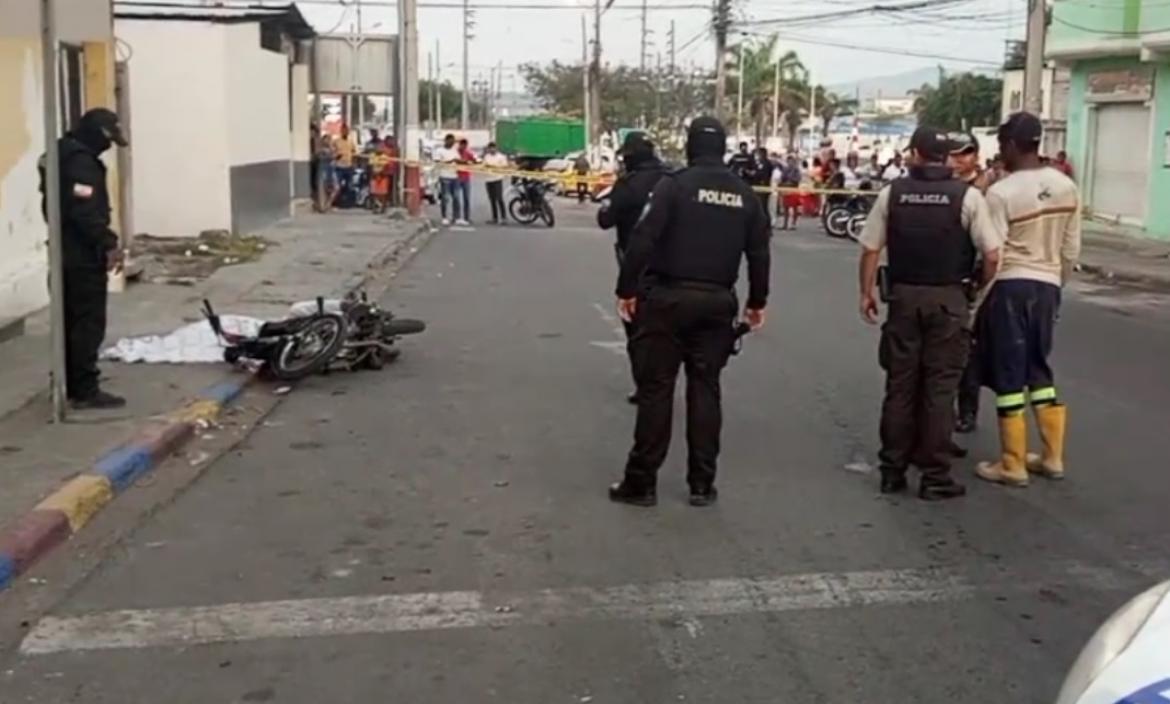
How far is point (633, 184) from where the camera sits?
9523 mm

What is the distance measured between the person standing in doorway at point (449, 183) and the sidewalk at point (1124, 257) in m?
12.5

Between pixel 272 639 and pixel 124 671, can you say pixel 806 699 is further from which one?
pixel 124 671

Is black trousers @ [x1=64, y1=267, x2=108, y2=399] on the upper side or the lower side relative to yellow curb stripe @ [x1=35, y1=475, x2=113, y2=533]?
upper

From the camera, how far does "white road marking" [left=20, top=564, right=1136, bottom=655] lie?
5.54 metres

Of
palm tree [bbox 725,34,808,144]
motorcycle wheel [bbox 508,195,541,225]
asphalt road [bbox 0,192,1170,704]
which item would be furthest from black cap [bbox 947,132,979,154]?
palm tree [bbox 725,34,808,144]

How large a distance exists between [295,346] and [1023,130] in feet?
18.5

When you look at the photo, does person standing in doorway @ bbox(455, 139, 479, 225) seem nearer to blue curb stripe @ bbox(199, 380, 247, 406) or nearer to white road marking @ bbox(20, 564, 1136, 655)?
blue curb stripe @ bbox(199, 380, 247, 406)

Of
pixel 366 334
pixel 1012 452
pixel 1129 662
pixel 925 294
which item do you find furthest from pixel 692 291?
pixel 366 334

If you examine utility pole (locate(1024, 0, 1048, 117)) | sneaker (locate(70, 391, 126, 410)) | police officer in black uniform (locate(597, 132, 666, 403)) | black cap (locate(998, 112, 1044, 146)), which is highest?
utility pole (locate(1024, 0, 1048, 117))

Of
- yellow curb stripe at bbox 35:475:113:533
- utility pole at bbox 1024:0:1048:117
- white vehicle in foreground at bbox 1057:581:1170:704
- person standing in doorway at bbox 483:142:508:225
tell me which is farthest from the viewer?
person standing in doorway at bbox 483:142:508:225

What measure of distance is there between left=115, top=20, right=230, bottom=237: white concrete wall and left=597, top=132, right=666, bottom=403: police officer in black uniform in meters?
13.6

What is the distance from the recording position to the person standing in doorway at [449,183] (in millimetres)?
31203

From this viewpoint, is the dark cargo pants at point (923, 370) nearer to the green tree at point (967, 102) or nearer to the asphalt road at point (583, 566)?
the asphalt road at point (583, 566)

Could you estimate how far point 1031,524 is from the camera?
7141 millimetres
